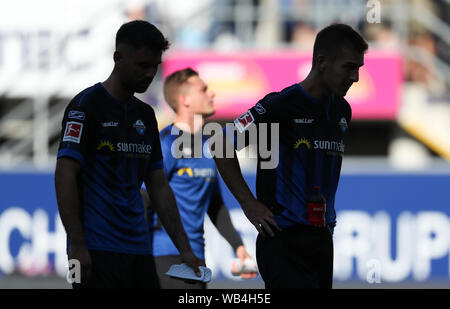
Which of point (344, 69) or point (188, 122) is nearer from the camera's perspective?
point (344, 69)

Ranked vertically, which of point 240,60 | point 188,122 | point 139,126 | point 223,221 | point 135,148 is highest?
point 240,60

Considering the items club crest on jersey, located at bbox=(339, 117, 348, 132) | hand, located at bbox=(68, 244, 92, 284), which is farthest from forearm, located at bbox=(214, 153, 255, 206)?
hand, located at bbox=(68, 244, 92, 284)

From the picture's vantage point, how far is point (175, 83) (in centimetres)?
746

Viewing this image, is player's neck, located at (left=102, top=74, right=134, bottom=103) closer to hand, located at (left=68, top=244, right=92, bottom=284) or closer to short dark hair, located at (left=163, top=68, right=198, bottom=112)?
hand, located at (left=68, top=244, right=92, bottom=284)

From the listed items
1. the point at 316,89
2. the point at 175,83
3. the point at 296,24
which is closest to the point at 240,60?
the point at 296,24

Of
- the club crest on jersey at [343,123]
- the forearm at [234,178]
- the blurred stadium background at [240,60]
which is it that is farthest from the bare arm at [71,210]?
the blurred stadium background at [240,60]

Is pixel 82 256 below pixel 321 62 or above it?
below

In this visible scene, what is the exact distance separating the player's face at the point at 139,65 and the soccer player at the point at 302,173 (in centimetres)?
60

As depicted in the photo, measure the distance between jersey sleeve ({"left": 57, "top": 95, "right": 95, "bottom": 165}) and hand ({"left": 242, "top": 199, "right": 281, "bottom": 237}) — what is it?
96 centimetres

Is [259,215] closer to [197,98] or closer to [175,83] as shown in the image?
[197,98]

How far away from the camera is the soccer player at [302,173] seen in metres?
5.25

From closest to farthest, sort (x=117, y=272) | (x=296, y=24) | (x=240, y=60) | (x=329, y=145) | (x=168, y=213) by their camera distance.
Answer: (x=117, y=272) → (x=329, y=145) → (x=168, y=213) → (x=240, y=60) → (x=296, y=24)

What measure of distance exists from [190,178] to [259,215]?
82.2 inches
